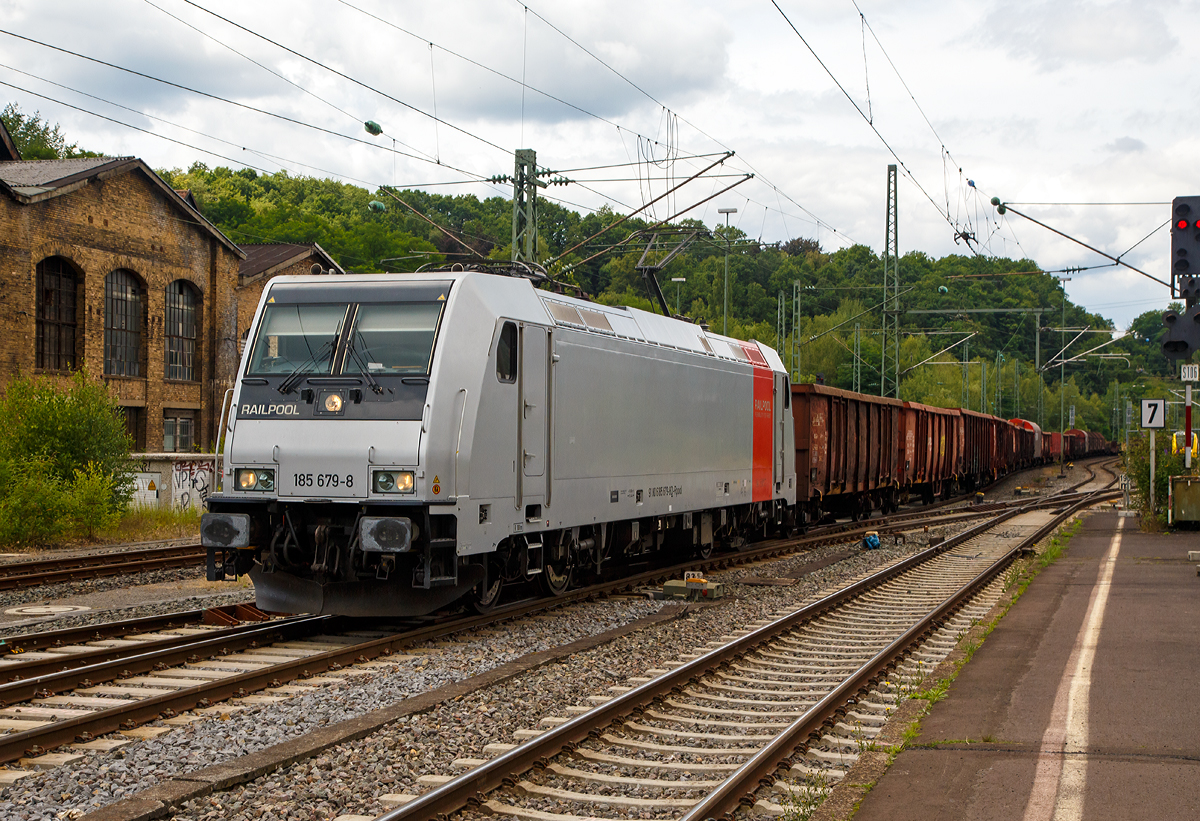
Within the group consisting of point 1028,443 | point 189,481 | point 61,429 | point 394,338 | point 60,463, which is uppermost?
point 394,338

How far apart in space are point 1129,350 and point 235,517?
101 m

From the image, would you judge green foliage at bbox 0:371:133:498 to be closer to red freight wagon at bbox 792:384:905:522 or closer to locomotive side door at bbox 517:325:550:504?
locomotive side door at bbox 517:325:550:504

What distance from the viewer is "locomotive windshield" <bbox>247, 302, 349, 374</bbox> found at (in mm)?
10953

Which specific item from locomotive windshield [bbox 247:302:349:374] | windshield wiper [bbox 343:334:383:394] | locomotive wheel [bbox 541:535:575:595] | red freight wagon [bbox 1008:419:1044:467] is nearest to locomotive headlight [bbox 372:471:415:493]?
windshield wiper [bbox 343:334:383:394]

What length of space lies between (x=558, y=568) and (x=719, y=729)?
19.4 ft

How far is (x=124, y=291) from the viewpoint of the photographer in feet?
113

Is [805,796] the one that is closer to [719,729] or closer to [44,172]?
[719,729]

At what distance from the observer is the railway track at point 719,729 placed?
20.2 ft

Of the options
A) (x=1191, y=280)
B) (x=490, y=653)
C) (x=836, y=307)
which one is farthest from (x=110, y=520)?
(x=836, y=307)

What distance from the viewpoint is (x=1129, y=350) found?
97.9 m

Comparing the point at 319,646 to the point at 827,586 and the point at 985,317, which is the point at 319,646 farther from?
the point at 985,317

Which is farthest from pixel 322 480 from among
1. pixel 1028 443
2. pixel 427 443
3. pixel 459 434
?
pixel 1028 443

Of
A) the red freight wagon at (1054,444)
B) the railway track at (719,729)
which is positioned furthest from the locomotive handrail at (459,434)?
the red freight wagon at (1054,444)

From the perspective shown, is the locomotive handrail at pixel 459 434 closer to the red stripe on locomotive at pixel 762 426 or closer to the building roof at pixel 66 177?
the red stripe on locomotive at pixel 762 426
